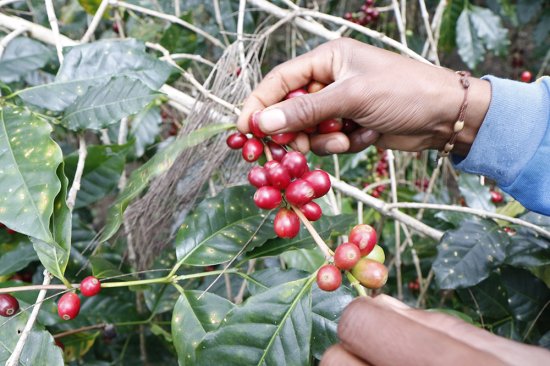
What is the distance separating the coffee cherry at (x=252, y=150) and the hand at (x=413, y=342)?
0.45 metres

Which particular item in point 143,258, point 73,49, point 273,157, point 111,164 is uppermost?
point 73,49

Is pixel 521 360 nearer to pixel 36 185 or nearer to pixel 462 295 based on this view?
pixel 36 185

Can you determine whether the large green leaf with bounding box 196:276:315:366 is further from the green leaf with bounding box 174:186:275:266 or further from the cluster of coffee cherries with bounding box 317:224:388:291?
the green leaf with bounding box 174:186:275:266

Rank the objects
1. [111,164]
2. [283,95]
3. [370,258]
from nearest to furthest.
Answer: [370,258] → [283,95] → [111,164]

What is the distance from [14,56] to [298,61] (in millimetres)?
865

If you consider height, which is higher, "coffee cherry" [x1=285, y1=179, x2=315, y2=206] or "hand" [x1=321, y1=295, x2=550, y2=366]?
"hand" [x1=321, y1=295, x2=550, y2=366]

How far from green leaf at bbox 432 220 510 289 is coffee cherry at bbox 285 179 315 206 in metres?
0.58

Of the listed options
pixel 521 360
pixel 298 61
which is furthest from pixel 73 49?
pixel 521 360

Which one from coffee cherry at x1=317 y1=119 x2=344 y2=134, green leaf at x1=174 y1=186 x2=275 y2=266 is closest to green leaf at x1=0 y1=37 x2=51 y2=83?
green leaf at x1=174 y1=186 x2=275 y2=266

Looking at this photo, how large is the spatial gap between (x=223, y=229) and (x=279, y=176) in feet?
0.76

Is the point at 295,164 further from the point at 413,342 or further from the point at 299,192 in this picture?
the point at 413,342

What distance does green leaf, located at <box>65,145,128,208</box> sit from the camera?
127cm

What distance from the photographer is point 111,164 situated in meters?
1.29

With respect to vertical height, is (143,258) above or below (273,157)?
below
